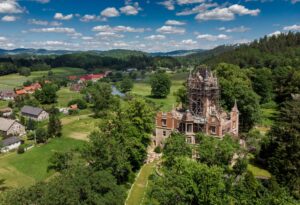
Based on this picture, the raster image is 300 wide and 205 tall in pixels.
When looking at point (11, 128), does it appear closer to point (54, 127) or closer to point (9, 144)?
point (9, 144)

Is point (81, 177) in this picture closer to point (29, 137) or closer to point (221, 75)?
point (29, 137)

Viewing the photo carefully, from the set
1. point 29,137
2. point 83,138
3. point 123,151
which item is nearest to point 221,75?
point 83,138

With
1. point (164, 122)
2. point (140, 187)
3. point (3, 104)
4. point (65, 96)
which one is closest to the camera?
point (140, 187)

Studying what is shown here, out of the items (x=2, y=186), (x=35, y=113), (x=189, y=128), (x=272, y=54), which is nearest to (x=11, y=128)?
(x=35, y=113)

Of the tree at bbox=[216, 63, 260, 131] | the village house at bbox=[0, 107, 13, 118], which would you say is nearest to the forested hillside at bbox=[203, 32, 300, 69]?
the tree at bbox=[216, 63, 260, 131]

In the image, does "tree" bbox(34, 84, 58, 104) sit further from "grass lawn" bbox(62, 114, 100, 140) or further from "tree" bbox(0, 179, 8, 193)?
"tree" bbox(0, 179, 8, 193)
